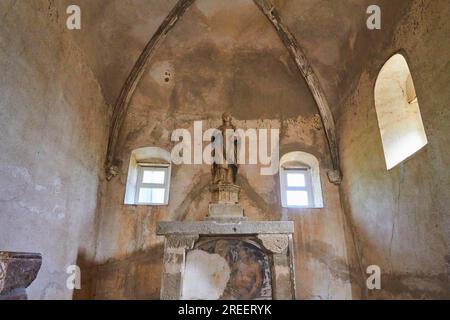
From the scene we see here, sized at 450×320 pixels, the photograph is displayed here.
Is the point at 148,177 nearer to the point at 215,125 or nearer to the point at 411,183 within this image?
the point at 215,125

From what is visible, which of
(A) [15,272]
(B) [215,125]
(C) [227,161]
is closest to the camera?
(A) [15,272]

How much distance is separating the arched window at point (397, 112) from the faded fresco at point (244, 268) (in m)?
2.63

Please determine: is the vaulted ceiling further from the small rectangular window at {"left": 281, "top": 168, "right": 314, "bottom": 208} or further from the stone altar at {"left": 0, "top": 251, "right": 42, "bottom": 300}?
the stone altar at {"left": 0, "top": 251, "right": 42, "bottom": 300}

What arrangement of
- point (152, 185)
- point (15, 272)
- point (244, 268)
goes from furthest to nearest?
point (152, 185), point (244, 268), point (15, 272)

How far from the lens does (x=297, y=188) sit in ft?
21.4

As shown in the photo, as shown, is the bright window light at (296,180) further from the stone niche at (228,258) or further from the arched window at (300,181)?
the stone niche at (228,258)

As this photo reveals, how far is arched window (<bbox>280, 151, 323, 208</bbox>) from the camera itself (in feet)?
20.8

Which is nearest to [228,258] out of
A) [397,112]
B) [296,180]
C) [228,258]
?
[228,258]

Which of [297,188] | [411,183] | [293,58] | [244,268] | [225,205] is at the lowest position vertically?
[244,268]

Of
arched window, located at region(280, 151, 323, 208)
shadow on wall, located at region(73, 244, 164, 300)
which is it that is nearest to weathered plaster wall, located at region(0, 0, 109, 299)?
shadow on wall, located at region(73, 244, 164, 300)

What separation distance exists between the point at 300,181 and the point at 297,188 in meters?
0.22

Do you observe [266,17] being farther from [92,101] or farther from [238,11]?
[92,101]

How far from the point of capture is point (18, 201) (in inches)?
129

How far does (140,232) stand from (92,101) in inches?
112
